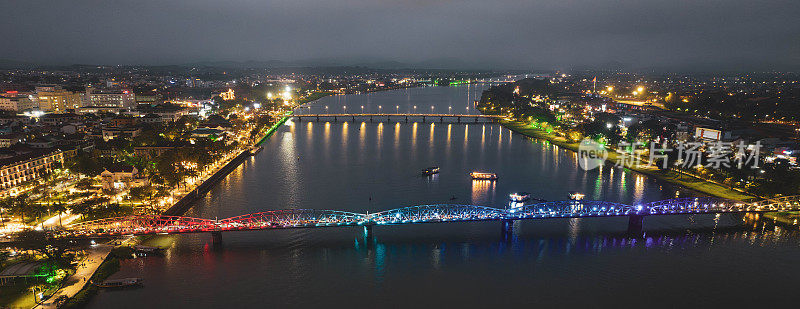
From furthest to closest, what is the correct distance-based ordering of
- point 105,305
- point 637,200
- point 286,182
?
1. point 286,182
2. point 637,200
3. point 105,305

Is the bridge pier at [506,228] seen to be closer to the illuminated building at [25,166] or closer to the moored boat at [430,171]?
the moored boat at [430,171]

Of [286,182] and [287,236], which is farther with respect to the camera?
[286,182]

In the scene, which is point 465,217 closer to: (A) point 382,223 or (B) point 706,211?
(A) point 382,223

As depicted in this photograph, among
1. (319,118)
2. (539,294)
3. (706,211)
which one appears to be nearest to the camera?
(539,294)

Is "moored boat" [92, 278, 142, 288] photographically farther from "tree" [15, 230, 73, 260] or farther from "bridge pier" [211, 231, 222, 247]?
"bridge pier" [211, 231, 222, 247]

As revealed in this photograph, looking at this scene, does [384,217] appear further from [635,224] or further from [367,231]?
[635,224]

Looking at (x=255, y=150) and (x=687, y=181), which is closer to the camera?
(x=687, y=181)

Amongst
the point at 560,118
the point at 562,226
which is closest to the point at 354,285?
the point at 562,226

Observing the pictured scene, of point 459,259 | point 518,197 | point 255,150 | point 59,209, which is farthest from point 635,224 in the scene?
point 255,150
